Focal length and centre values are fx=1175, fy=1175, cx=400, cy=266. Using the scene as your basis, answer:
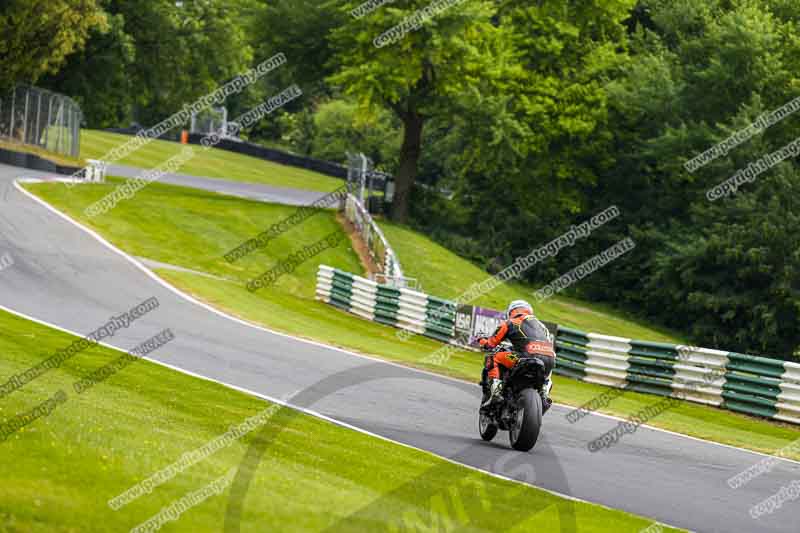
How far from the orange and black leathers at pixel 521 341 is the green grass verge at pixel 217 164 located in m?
46.4

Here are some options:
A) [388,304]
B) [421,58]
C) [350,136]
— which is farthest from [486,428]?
[350,136]

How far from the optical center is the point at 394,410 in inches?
631

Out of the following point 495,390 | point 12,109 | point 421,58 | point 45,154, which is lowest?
point 45,154

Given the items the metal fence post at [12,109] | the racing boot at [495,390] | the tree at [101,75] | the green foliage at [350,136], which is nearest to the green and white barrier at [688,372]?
the racing boot at [495,390]

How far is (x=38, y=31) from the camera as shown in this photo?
43.3 meters

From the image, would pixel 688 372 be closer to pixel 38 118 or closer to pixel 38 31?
pixel 38 31

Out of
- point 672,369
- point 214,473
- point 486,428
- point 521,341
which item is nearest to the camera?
point 214,473

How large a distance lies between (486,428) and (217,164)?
53656mm

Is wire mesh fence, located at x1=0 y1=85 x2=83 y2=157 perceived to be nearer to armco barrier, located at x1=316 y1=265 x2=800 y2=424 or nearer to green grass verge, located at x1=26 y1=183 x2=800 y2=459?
green grass verge, located at x1=26 y1=183 x2=800 y2=459

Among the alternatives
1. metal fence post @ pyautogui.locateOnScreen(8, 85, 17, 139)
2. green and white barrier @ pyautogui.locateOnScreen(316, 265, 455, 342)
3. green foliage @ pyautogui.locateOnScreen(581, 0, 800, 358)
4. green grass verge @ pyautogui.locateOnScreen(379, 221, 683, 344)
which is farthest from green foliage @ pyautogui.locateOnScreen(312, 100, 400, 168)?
green and white barrier @ pyautogui.locateOnScreen(316, 265, 455, 342)

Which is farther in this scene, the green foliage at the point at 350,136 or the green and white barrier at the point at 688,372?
the green foliage at the point at 350,136

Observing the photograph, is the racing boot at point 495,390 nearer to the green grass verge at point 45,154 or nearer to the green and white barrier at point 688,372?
the green and white barrier at point 688,372

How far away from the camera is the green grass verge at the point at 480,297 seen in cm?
4075

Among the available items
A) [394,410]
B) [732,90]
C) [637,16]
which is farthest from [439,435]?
[637,16]
